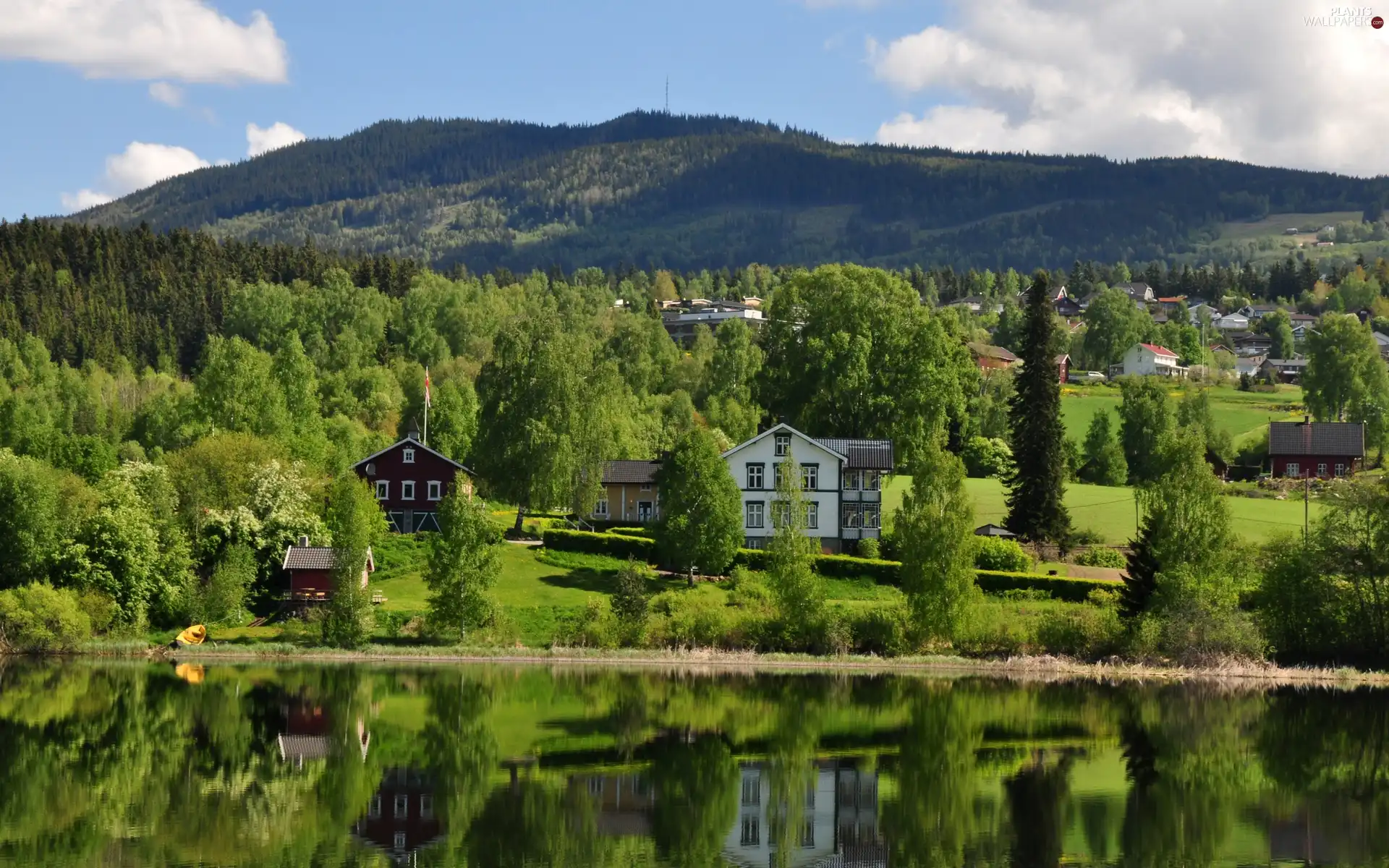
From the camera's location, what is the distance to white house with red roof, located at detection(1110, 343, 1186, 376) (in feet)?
606

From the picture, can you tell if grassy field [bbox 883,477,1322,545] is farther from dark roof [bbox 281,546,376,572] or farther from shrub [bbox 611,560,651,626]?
dark roof [bbox 281,546,376,572]

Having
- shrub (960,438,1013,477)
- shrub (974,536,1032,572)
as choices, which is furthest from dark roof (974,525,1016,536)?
shrub (960,438,1013,477)

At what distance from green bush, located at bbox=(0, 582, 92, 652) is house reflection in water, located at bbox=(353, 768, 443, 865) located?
28130 mm

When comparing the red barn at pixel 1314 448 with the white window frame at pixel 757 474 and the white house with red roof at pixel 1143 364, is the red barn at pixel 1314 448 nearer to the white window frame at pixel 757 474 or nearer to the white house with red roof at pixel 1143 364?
the white window frame at pixel 757 474

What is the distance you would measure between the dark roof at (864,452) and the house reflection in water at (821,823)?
45.0 m

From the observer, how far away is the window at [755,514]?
9162 centimetres

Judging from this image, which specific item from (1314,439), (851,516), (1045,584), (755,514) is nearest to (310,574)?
(755,514)

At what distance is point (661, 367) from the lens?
152250 mm

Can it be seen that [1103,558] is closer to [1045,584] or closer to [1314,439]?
[1045,584]

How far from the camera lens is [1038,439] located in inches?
3538

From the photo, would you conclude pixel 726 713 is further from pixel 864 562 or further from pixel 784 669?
pixel 864 562

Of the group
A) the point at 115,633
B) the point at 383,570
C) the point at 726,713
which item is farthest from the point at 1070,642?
the point at 115,633

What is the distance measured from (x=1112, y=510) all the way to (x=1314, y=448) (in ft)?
84.1

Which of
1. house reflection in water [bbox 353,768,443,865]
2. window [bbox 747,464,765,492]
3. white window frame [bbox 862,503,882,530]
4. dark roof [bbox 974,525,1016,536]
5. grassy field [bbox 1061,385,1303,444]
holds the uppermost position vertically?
grassy field [bbox 1061,385,1303,444]
